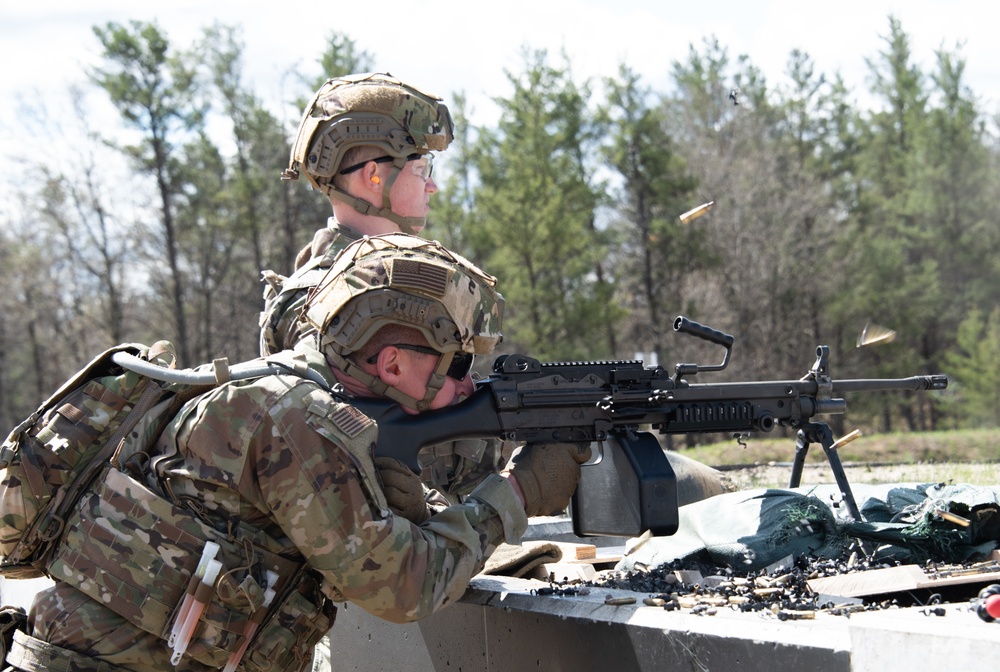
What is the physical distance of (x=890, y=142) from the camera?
130 ft

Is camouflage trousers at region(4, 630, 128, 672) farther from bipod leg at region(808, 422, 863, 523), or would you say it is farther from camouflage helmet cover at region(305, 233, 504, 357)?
bipod leg at region(808, 422, 863, 523)

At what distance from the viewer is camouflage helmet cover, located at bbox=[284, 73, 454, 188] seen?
160 inches

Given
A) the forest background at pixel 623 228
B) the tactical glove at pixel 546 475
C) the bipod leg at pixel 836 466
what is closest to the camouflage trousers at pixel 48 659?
the tactical glove at pixel 546 475

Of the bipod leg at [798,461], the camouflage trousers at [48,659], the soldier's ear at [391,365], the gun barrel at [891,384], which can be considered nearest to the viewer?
the camouflage trousers at [48,659]

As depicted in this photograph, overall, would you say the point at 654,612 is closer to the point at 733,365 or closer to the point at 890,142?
the point at 733,365

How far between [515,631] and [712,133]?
109 ft

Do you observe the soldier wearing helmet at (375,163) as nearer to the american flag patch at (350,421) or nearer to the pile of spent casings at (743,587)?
the pile of spent casings at (743,587)

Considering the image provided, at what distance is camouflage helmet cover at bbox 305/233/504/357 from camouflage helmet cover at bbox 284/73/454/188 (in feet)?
3.77

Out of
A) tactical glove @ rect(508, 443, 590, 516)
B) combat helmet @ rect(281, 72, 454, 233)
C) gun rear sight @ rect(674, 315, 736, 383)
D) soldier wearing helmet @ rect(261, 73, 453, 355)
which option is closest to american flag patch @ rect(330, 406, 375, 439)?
tactical glove @ rect(508, 443, 590, 516)

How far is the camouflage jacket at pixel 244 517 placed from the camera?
2.67m

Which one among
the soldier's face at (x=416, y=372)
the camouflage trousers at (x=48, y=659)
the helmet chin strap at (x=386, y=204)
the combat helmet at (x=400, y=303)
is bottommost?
the camouflage trousers at (x=48, y=659)

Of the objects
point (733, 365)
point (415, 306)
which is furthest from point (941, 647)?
point (733, 365)

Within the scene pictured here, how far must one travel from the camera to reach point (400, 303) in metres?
2.87

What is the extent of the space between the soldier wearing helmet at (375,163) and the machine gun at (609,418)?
0.53 metres
